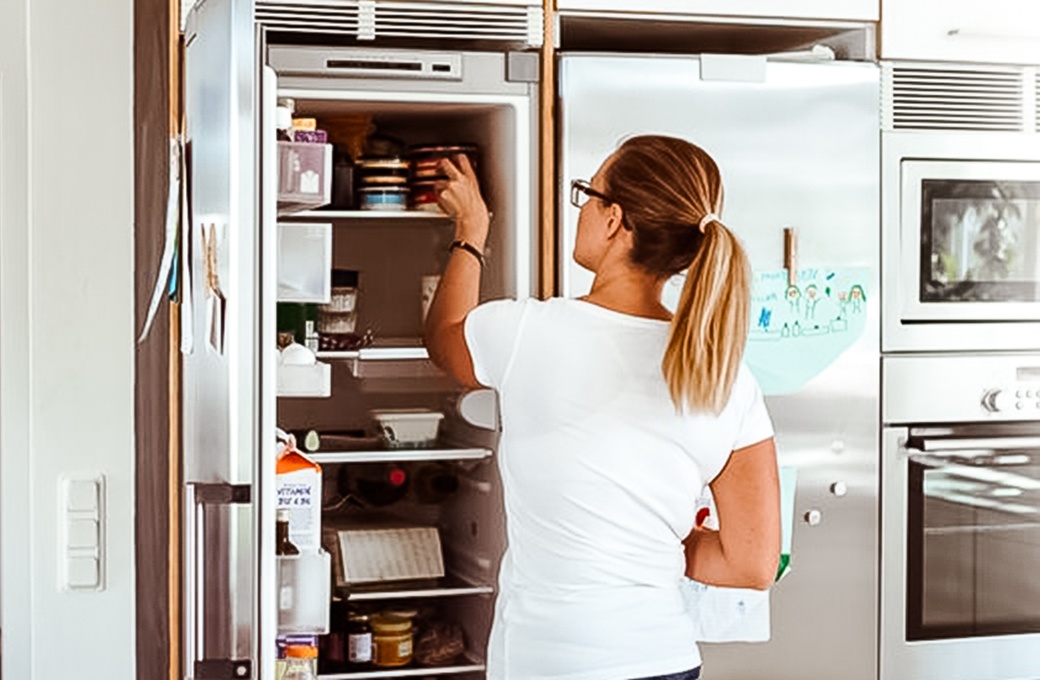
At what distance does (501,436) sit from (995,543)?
1.09 metres

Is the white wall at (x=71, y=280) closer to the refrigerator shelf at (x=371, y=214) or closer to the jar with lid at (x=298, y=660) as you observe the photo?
the refrigerator shelf at (x=371, y=214)

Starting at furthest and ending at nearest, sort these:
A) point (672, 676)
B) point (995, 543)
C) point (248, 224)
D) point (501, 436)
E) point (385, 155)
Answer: point (995, 543) < point (385, 155) < point (501, 436) < point (672, 676) < point (248, 224)

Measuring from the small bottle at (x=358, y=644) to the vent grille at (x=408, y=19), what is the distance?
3.52ft

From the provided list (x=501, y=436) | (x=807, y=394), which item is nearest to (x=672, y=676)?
(x=501, y=436)

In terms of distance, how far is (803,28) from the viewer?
11.1 feet

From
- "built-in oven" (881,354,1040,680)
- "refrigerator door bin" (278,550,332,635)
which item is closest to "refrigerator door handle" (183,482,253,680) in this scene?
"refrigerator door bin" (278,550,332,635)

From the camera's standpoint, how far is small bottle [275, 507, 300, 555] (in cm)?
218

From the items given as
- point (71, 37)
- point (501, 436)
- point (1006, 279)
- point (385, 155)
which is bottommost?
point (501, 436)

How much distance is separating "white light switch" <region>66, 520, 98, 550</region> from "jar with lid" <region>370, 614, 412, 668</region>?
0.61 meters

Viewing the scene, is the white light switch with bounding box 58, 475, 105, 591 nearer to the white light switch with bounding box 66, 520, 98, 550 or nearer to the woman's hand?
the white light switch with bounding box 66, 520, 98, 550

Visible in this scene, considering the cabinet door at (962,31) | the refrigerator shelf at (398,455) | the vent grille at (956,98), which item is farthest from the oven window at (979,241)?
the refrigerator shelf at (398,455)

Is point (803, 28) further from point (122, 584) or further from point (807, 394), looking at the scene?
point (122, 584)

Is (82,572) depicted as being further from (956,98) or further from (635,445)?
(956,98)

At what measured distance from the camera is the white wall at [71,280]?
3402 millimetres
